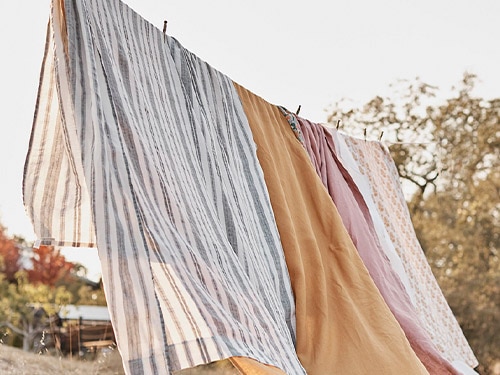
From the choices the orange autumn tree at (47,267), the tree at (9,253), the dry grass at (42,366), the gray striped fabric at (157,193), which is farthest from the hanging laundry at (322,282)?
the orange autumn tree at (47,267)

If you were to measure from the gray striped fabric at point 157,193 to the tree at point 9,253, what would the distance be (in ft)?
47.2

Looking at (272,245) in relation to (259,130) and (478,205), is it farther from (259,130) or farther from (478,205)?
(478,205)

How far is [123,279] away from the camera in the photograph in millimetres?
1431

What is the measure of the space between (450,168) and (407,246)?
6.33 meters

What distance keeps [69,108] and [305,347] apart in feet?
3.00

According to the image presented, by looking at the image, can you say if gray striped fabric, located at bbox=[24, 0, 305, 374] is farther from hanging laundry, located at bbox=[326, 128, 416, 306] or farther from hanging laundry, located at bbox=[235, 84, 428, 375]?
hanging laundry, located at bbox=[326, 128, 416, 306]

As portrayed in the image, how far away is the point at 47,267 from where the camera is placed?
1645 centimetres

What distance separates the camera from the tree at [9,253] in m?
15.8

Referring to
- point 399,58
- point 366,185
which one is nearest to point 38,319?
point 399,58

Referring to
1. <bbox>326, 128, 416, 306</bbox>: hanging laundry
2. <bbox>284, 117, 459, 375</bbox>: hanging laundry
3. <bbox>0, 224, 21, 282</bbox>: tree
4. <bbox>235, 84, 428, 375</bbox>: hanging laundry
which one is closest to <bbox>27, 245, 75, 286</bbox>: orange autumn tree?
<bbox>0, 224, 21, 282</bbox>: tree

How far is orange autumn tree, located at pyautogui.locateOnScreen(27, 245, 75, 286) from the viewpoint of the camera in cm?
1627

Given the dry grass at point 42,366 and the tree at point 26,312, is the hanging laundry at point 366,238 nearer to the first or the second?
the dry grass at point 42,366

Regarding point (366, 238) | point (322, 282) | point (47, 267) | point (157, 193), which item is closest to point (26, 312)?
point (47, 267)

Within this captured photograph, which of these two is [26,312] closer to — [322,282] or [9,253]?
[9,253]
